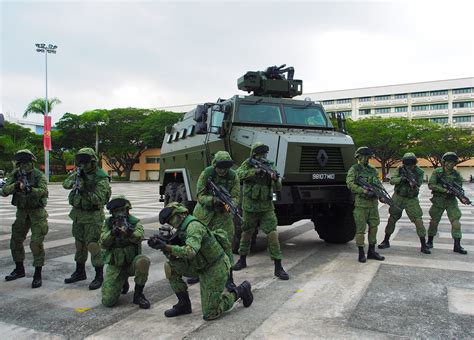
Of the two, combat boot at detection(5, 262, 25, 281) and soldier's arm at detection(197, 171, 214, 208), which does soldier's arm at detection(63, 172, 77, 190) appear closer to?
combat boot at detection(5, 262, 25, 281)

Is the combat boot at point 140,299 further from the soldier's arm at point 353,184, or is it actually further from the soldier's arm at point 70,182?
the soldier's arm at point 353,184

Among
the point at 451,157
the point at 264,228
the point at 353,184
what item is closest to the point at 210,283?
the point at 264,228

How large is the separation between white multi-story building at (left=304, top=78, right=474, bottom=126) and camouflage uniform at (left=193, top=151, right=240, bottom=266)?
59605mm

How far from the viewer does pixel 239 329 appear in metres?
3.32

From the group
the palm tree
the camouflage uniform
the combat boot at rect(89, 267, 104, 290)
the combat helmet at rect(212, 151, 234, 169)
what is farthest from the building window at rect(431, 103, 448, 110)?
the combat boot at rect(89, 267, 104, 290)

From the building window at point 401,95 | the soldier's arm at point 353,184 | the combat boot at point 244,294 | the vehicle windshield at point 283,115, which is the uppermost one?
the building window at point 401,95

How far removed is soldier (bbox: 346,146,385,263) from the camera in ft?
18.9

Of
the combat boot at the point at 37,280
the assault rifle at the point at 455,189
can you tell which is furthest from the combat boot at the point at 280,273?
the assault rifle at the point at 455,189

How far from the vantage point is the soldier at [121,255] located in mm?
3979

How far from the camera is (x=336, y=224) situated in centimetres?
711

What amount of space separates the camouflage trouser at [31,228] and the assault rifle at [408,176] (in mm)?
5350

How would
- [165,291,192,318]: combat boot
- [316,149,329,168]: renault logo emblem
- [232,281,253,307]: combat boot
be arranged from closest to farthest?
1. [165,291,192,318]: combat boot
2. [232,281,253,307]: combat boot
3. [316,149,329,168]: renault logo emblem

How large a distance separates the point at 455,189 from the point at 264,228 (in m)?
3.50

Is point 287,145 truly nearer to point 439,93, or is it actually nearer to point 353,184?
point 353,184
